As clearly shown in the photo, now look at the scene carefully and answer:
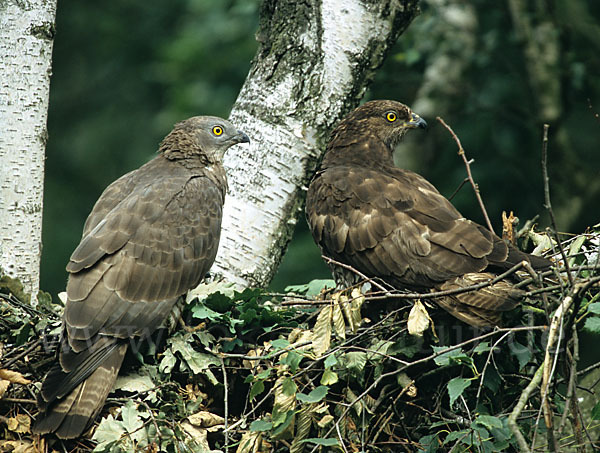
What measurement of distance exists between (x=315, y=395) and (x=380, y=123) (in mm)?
2545

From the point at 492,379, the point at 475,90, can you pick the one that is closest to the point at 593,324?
the point at 492,379

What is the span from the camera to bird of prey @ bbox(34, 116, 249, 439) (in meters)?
3.86

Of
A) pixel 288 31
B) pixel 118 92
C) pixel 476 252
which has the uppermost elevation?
pixel 288 31

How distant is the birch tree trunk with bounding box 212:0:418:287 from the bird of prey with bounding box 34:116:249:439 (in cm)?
17

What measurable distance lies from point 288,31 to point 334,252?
1.52 m

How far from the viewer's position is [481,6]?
26.5 feet

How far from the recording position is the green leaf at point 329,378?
3.74 metres

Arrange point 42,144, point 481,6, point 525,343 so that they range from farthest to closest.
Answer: point 481,6 < point 42,144 < point 525,343

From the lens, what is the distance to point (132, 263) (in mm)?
4391

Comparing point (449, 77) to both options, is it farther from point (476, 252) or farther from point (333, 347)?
point (333, 347)

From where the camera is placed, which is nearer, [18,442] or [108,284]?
[18,442]

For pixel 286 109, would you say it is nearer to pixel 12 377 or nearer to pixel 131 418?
pixel 131 418

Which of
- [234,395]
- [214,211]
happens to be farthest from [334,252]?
[234,395]

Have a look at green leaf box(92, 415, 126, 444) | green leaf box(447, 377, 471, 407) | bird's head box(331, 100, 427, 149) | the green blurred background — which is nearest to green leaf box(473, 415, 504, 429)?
green leaf box(447, 377, 471, 407)
